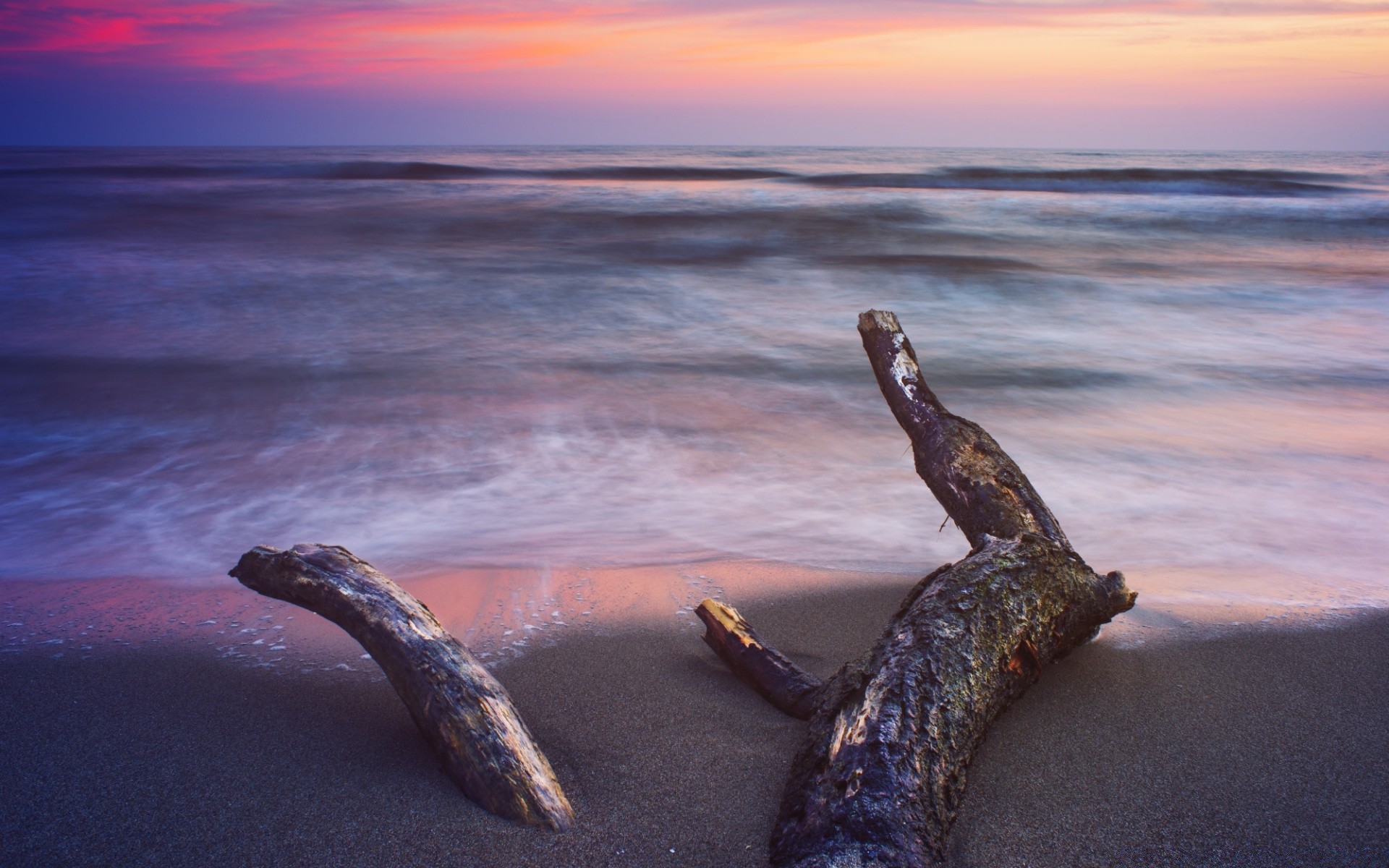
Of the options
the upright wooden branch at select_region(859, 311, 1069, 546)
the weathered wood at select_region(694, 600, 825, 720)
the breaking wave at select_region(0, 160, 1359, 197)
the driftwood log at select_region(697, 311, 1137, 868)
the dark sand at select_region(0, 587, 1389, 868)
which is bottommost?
the dark sand at select_region(0, 587, 1389, 868)

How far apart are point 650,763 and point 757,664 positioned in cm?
42

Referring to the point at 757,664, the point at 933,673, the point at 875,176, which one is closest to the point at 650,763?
the point at 757,664

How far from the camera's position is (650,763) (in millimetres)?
2062

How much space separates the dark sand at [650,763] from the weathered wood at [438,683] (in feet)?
0.19

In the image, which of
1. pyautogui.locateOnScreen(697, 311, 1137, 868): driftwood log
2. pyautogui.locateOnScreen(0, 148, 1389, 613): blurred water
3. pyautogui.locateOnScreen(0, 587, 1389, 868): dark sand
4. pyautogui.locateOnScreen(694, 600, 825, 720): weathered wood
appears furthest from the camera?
pyautogui.locateOnScreen(0, 148, 1389, 613): blurred water

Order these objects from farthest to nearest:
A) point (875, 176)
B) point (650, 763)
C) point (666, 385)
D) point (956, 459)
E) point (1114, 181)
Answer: point (875, 176) → point (1114, 181) → point (666, 385) → point (956, 459) → point (650, 763)

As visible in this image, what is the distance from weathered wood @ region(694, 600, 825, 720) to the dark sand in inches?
1.9

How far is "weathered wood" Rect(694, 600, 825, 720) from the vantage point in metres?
2.21

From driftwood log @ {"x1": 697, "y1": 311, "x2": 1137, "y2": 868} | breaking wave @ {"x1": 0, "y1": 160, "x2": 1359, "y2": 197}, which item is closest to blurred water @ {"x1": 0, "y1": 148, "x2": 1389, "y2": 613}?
driftwood log @ {"x1": 697, "y1": 311, "x2": 1137, "y2": 868}

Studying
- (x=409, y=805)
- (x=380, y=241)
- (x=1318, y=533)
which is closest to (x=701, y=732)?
(x=409, y=805)

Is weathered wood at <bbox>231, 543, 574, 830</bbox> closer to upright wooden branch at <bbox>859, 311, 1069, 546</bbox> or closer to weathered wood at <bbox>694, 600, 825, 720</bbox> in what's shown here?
weathered wood at <bbox>694, 600, 825, 720</bbox>

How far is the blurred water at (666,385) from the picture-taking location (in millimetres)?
3904

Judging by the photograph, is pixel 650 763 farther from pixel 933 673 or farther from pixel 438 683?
pixel 933 673

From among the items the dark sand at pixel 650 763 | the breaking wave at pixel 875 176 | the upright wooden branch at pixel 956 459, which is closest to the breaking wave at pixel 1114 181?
the breaking wave at pixel 875 176
